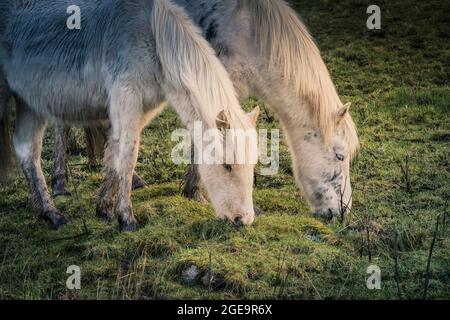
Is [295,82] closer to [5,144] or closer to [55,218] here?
[55,218]

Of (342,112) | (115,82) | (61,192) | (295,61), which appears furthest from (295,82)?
(61,192)

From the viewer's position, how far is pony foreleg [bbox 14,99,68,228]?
7.81 metres

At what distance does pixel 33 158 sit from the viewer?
8.03 meters

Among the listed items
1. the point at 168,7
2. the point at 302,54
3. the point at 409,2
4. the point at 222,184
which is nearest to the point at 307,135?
the point at 302,54

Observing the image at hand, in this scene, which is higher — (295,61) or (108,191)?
(295,61)

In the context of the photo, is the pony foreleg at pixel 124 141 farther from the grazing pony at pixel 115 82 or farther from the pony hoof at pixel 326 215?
the pony hoof at pixel 326 215

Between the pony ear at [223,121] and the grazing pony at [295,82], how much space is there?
3.94 feet

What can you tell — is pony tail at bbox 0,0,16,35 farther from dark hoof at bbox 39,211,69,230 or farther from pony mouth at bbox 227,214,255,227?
pony mouth at bbox 227,214,255,227

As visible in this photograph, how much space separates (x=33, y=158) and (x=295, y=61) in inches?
109

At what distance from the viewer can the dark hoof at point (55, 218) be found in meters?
7.66

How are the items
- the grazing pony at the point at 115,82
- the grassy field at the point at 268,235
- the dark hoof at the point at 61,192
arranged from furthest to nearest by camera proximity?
the dark hoof at the point at 61,192 → the grazing pony at the point at 115,82 → the grassy field at the point at 268,235

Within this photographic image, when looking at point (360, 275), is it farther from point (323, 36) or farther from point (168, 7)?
point (323, 36)

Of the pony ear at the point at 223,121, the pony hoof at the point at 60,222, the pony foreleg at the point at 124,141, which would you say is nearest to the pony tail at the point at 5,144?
the pony hoof at the point at 60,222

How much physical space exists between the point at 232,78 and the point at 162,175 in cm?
176
